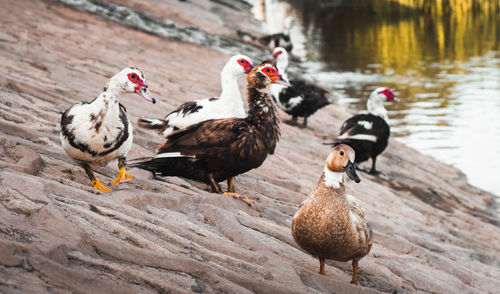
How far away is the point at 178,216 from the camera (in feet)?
15.4

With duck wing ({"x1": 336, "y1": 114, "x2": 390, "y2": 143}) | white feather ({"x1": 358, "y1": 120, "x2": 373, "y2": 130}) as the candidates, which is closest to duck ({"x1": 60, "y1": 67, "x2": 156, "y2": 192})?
duck wing ({"x1": 336, "y1": 114, "x2": 390, "y2": 143})

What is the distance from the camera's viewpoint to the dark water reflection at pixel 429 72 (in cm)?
1201

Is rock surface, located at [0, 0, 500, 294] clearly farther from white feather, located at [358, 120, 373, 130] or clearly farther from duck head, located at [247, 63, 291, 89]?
duck head, located at [247, 63, 291, 89]

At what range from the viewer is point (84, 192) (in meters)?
4.59

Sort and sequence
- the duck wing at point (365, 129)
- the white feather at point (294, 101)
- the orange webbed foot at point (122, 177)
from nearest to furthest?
the orange webbed foot at point (122, 177), the duck wing at point (365, 129), the white feather at point (294, 101)

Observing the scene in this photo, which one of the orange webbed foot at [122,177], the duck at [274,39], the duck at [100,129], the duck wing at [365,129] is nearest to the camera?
the duck at [100,129]

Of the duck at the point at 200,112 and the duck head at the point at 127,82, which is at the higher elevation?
the duck head at the point at 127,82

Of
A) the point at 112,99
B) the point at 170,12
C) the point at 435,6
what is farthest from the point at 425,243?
the point at 435,6

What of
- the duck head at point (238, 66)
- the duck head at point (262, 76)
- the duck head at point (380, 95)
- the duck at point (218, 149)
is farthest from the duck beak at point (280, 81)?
the duck head at point (380, 95)

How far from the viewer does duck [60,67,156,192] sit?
4.83m

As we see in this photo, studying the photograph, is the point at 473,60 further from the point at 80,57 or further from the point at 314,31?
the point at 80,57

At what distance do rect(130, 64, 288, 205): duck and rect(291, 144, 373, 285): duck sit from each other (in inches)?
42.9

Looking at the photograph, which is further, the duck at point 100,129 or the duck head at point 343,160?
the duck at point 100,129

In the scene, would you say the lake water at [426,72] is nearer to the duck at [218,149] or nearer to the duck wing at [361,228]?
the duck at [218,149]
